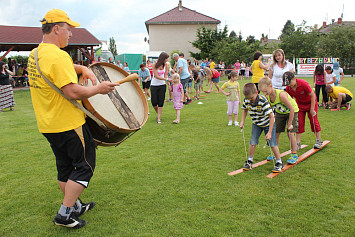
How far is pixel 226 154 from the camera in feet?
18.2

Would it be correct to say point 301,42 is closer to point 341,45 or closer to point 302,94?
point 341,45

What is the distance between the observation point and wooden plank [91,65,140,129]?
3350 mm

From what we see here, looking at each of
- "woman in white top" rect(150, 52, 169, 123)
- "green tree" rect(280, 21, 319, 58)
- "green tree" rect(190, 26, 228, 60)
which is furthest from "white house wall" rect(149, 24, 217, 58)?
"woman in white top" rect(150, 52, 169, 123)

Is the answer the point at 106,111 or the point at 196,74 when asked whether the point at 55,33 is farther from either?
the point at 196,74

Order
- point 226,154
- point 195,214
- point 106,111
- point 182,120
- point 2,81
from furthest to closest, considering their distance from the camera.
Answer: point 2,81
point 182,120
point 226,154
point 195,214
point 106,111

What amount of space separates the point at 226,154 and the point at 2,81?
34.2 feet

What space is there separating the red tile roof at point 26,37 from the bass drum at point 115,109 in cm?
2084

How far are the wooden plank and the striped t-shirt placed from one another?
2.02 m

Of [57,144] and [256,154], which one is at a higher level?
[57,144]

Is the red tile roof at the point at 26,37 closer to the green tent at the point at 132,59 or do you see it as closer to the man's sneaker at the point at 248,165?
the green tent at the point at 132,59

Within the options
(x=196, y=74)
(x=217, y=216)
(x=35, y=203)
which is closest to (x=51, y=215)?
(x=35, y=203)

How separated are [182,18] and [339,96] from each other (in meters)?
41.8

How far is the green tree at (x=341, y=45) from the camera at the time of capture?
1452 inches

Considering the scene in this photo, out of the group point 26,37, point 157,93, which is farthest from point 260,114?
point 26,37
